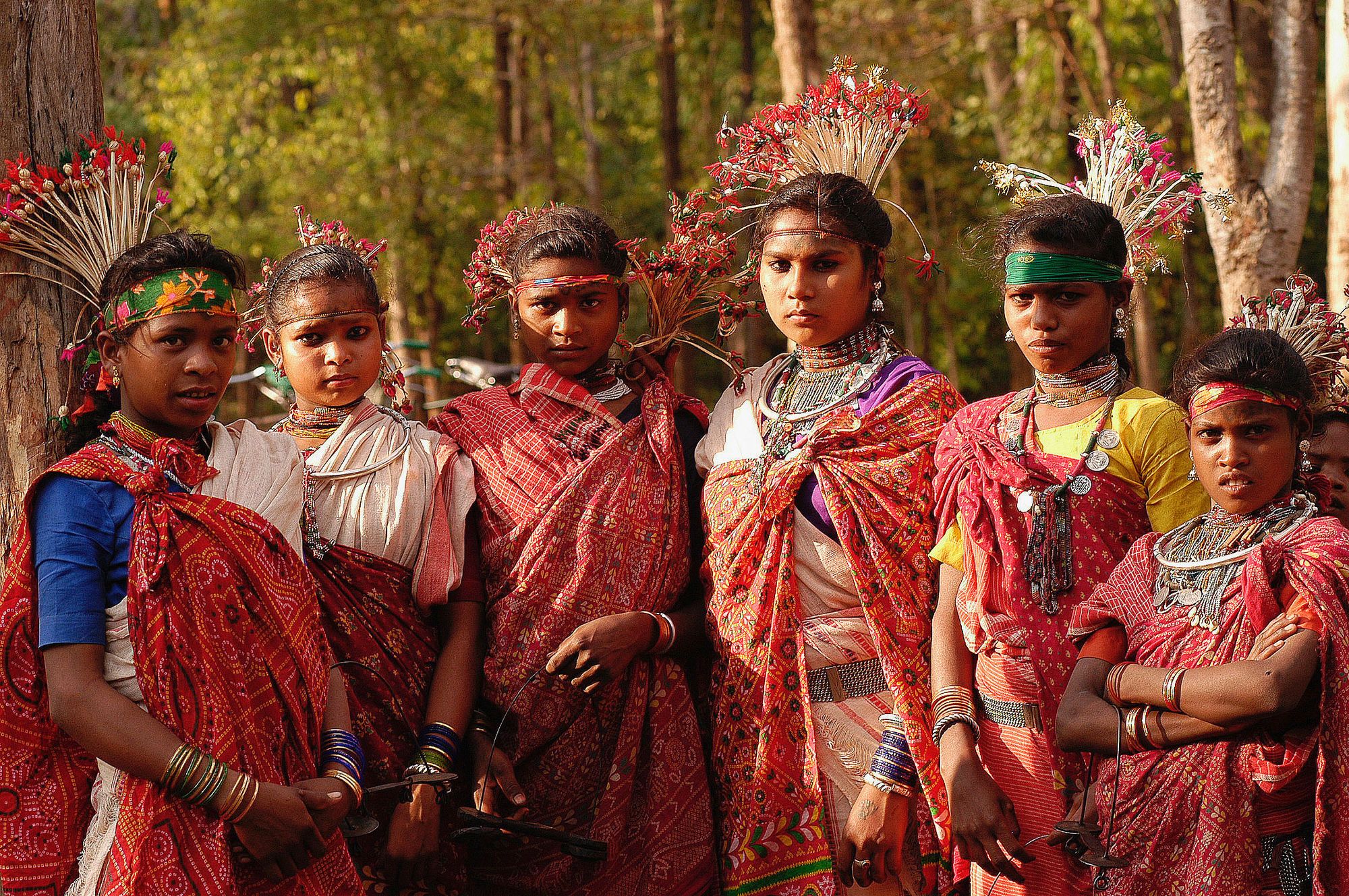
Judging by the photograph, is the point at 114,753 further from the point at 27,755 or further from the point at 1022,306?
the point at 1022,306

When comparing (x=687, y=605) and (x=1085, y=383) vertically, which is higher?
(x=1085, y=383)

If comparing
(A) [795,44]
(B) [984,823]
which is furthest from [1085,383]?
(A) [795,44]

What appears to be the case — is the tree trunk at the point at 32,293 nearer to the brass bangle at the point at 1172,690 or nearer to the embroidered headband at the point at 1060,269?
the embroidered headband at the point at 1060,269

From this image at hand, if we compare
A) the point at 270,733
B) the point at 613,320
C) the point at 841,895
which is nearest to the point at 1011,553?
the point at 841,895

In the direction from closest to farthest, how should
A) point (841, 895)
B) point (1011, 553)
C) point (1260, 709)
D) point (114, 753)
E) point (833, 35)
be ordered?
point (1260, 709), point (114, 753), point (1011, 553), point (841, 895), point (833, 35)

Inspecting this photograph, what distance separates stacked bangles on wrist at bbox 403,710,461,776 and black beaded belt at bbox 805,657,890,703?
947mm

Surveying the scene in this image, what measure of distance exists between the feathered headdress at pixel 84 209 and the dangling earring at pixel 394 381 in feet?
2.76

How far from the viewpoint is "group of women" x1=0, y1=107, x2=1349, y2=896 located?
9.32 ft

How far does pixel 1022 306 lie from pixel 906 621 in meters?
0.86

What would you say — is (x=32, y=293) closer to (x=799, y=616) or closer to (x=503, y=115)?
(x=799, y=616)

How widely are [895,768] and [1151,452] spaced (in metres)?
1.00

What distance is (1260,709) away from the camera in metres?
2.62

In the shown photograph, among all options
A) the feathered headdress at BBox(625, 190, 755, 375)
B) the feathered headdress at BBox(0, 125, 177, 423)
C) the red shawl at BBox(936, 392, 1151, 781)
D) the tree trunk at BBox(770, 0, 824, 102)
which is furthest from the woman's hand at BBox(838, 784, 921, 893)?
the tree trunk at BBox(770, 0, 824, 102)

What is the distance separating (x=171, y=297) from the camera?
3.17 meters
